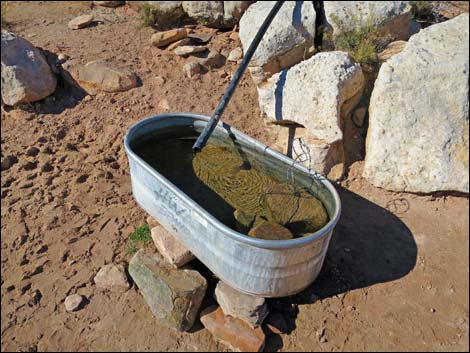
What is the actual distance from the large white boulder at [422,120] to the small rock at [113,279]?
2439 mm

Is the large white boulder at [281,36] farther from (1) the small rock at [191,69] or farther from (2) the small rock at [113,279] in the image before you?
(2) the small rock at [113,279]

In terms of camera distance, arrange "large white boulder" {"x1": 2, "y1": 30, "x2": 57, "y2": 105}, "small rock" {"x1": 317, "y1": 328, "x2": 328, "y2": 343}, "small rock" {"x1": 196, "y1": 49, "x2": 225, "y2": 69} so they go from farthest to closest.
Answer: "small rock" {"x1": 196, "y1": 49, "x2": 225, "y2": 69} < "large white boulder" {"x1": 2, "y1": 30, "x2": 57, "y2": 105} < "small rock" {"x1": 317, "y1": 328, "x2": 328, "y2": 343}

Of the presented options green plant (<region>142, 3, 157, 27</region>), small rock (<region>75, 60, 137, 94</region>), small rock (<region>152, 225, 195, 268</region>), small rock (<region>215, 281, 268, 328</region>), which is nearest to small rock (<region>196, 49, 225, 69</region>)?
small rock (<region>75, 60, 137, 94</region>)

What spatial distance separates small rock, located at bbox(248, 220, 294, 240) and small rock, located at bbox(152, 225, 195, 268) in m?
0.59

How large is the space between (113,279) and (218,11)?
425 centimetres

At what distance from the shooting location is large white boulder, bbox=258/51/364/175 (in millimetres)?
4324

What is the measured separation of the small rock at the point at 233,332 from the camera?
10.7 ft

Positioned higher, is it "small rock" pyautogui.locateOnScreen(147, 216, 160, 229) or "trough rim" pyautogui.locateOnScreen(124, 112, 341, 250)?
"trough rim" pyautogui.locateOnScreen(124, 112, 341, 250)

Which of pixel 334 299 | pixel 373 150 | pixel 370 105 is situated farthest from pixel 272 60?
pixel 334 299

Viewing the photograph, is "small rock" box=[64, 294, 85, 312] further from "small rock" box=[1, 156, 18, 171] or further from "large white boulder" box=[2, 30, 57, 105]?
"large white boulder" box=[2, 30, 57, 105]

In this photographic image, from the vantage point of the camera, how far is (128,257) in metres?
3.93

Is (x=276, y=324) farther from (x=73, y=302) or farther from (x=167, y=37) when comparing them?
(x=167, y=37)

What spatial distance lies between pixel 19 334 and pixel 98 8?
5.46 metres

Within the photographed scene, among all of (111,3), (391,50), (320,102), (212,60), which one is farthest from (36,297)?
(111,3)
